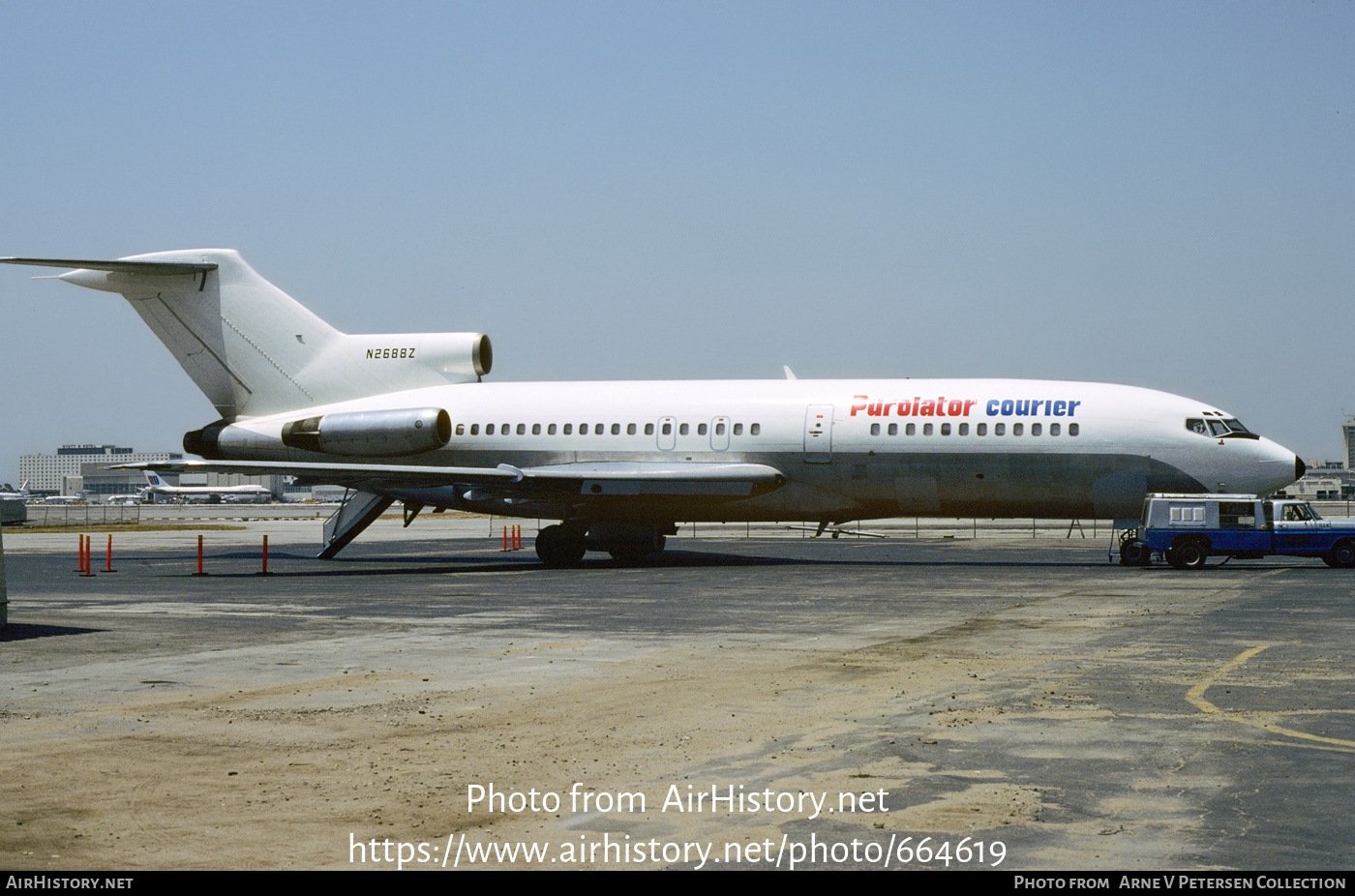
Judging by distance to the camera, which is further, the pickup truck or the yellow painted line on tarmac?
the pickup truck

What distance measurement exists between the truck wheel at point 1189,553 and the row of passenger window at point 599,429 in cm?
991

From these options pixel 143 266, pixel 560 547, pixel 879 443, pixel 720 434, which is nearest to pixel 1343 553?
pixel 879 443

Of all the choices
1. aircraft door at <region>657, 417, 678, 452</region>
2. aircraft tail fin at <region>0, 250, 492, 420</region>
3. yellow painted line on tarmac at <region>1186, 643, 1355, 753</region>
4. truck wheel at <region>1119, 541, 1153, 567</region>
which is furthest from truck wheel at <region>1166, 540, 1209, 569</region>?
aircraft tail fin at <region>0, 250, 492, 420</region>

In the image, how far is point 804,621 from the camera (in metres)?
17.7

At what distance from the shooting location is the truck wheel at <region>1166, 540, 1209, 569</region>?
90.1 feet

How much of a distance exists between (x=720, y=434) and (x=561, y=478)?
4.13m

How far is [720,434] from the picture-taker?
31.0m

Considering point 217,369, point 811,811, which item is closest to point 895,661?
point 811,811

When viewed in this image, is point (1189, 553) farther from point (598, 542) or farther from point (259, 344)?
point (259, 344)

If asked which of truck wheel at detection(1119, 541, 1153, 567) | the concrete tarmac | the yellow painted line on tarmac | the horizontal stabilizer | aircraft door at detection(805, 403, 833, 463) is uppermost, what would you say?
the horizontal stabilizer

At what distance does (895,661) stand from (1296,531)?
59.5 feet

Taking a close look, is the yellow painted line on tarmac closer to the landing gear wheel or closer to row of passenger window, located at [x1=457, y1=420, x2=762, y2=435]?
row of passenger window, located at [x1=457, y1=420, x2=762, y2=435]

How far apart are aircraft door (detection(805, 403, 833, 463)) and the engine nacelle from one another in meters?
9.60
